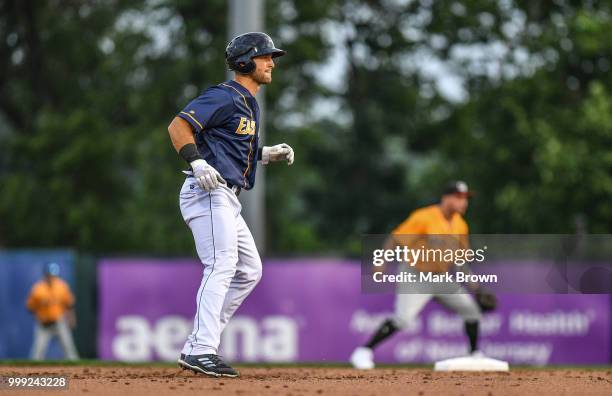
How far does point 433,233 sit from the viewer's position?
33.9 ft

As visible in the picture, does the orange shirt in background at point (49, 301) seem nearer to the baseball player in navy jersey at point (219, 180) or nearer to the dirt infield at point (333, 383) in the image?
the dirt infield at point (333, 383)

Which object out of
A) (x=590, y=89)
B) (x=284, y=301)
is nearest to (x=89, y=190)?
(x=590, y=89)

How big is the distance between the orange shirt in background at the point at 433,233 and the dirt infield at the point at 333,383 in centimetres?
105

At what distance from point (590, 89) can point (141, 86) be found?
42.2 ft

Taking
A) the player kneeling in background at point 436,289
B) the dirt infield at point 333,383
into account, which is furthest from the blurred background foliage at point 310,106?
the dirt infield at point 333,383

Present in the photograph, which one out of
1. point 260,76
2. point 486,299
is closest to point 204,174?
point 260,76

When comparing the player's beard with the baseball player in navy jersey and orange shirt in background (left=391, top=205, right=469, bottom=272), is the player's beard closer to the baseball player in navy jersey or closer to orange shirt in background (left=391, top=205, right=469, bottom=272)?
the baseball player in navy jersey

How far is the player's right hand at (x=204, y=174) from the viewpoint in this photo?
7.36m

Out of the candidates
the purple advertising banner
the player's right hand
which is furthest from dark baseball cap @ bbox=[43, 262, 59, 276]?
the player's right hand

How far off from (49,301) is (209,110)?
1084 cm

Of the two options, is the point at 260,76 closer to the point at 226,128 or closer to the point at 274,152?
the point at 226,128

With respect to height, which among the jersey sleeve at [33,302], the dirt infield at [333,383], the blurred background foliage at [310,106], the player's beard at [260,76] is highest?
the blurred background foliage at [310,106]

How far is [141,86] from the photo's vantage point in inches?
1323

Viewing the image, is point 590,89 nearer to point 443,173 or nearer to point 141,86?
point 443,173
